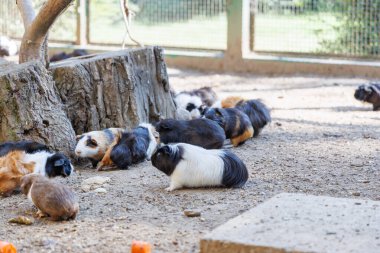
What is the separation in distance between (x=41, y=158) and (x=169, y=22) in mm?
9029

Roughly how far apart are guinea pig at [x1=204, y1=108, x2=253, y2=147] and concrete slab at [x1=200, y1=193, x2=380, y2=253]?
114 inches

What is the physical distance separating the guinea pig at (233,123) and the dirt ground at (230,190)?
115 millimetres

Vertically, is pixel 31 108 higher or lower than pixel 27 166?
higher

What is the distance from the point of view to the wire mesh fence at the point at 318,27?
1359 cm

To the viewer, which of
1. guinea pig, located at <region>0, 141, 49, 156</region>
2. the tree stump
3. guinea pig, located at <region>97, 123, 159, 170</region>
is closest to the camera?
guinea pig, located at <region>0, 141, 49, 156</region>

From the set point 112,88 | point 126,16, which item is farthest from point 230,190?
point 126,16

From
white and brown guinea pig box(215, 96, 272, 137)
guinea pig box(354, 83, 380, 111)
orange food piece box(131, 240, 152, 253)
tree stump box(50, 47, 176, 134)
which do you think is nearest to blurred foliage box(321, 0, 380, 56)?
guinea pig box(354, 83, 380, 111)

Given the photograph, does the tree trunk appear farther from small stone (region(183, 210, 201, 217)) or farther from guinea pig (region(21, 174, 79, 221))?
small stone (region(183, 210, 201, 217))

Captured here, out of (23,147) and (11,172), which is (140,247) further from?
(23,147)

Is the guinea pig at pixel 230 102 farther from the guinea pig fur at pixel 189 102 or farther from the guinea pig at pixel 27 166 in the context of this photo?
the guinea pig at pixel 27 166

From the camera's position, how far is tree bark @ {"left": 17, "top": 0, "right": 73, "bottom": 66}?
23.9 ft

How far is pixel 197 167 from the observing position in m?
6.28

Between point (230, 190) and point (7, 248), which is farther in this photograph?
point (230, 190)

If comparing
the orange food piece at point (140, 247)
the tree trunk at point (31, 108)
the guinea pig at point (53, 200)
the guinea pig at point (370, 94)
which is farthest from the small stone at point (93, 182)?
the guinea pig at point (370, 94)
